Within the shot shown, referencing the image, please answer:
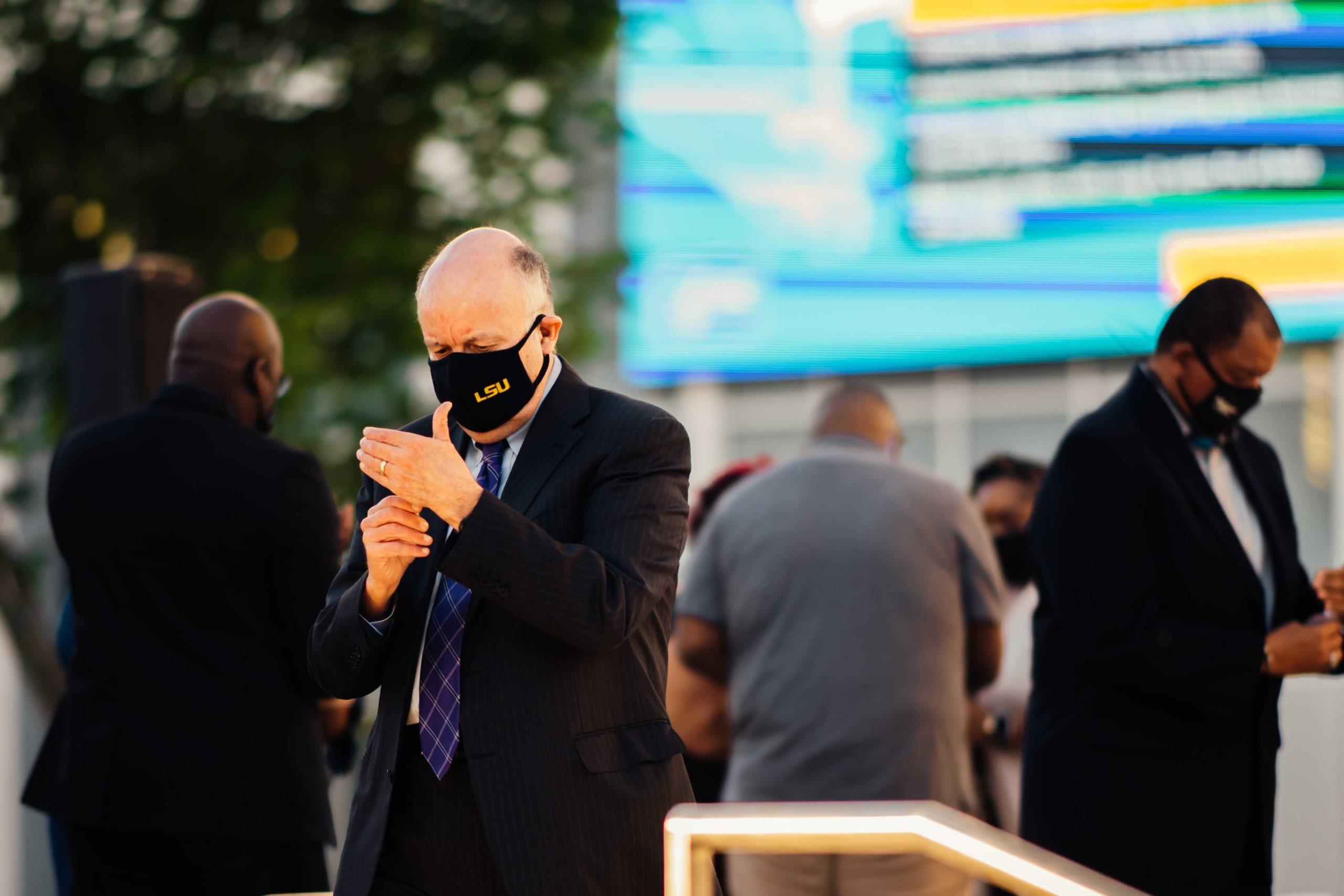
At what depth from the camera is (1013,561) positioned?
4.93 m

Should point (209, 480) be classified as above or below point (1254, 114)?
below

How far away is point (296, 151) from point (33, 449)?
82.6 inches

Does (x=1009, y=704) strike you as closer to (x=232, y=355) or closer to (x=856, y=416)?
(x=856, y=416)

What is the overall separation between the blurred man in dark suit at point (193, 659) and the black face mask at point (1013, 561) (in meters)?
2.37

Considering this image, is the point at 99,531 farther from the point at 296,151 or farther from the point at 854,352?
the point at 854,352

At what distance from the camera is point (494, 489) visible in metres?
2.40

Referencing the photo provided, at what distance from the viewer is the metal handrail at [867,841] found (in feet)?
5.96

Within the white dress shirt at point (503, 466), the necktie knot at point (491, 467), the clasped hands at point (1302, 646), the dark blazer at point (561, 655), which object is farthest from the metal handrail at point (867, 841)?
the clasped hands at point (1302, 646)

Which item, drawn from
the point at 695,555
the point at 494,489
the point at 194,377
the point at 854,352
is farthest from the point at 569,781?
the point at 854,352

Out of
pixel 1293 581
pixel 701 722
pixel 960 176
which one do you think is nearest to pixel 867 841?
pixel 1293 581

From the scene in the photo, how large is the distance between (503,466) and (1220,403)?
5.07 feet

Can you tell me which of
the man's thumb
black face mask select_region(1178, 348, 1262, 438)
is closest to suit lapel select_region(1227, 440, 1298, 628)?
black face mask select_region(1178, 348, 1262, 438)

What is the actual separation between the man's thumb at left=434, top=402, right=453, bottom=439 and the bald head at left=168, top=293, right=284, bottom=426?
1293 mm

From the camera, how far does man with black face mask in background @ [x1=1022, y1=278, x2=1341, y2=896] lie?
3051mm
